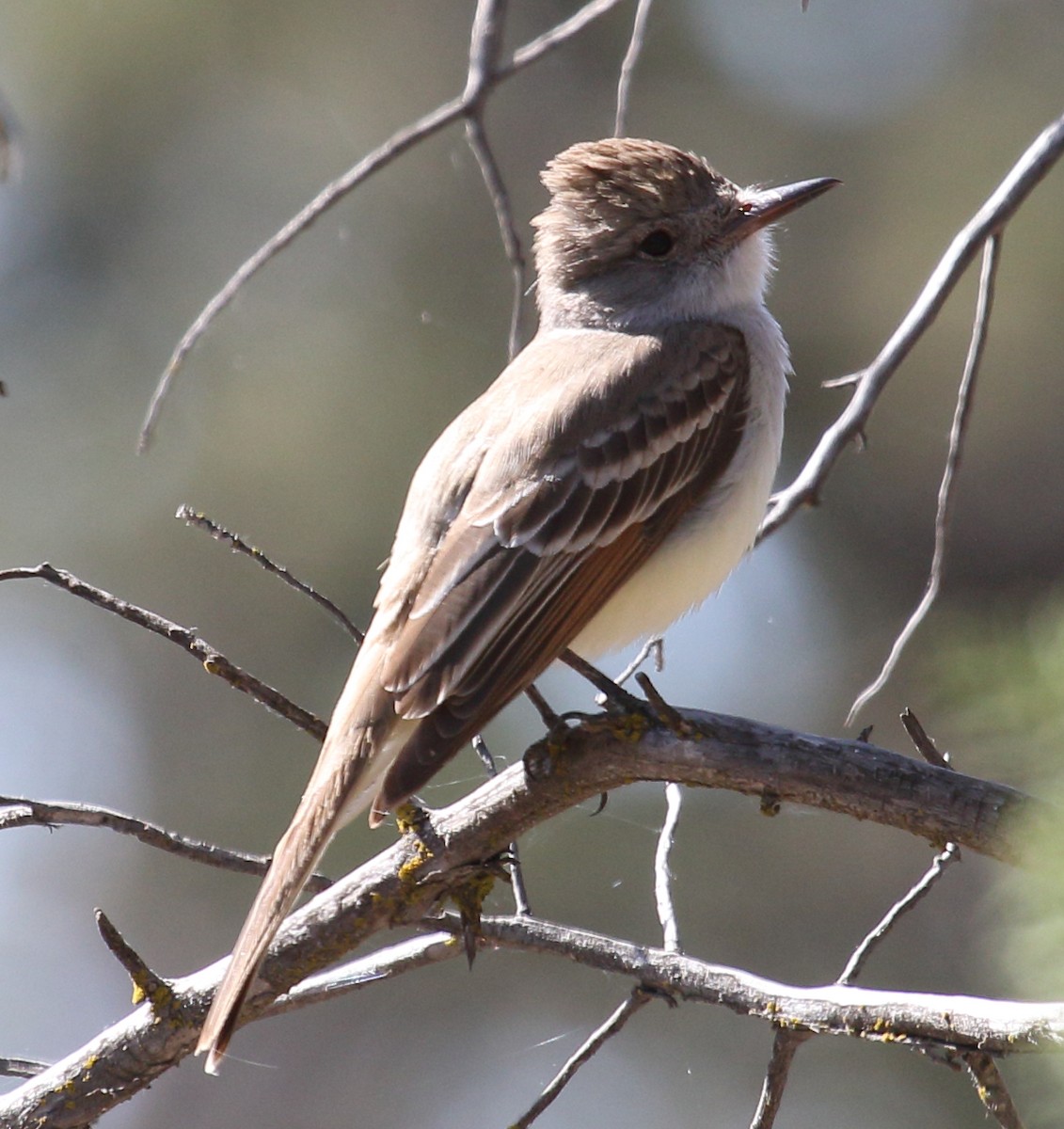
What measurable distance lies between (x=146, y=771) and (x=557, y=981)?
229cm

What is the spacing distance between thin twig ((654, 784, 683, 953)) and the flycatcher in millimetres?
415

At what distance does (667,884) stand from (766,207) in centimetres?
207

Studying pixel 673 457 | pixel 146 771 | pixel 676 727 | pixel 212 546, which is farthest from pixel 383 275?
pixel 676 727

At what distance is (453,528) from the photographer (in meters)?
3.81

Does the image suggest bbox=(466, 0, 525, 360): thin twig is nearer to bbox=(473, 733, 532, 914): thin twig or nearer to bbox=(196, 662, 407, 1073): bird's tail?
bbox=(196, 662, 407, 1073): bird's tail

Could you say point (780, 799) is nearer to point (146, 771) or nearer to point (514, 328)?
point (514, 328)

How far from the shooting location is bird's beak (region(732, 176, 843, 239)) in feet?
14.9

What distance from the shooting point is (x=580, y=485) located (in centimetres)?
389

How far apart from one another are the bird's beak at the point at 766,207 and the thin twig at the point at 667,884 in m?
1.74

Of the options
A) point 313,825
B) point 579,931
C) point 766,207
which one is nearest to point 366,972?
point 313,825

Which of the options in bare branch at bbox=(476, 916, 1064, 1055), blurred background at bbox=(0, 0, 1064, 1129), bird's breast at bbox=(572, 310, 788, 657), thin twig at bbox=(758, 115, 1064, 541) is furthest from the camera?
blurred background at bbox=(0, 0, 1064, 1129)

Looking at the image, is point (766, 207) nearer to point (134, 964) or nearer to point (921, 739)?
point (921, 739)

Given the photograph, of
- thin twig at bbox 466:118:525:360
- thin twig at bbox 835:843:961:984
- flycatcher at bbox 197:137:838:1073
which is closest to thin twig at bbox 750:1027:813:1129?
thin twig at bbox 835:843:961:984

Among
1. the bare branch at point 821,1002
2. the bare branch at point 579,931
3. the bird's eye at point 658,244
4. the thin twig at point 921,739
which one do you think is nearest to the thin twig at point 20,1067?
the bare branch at point 579,931
